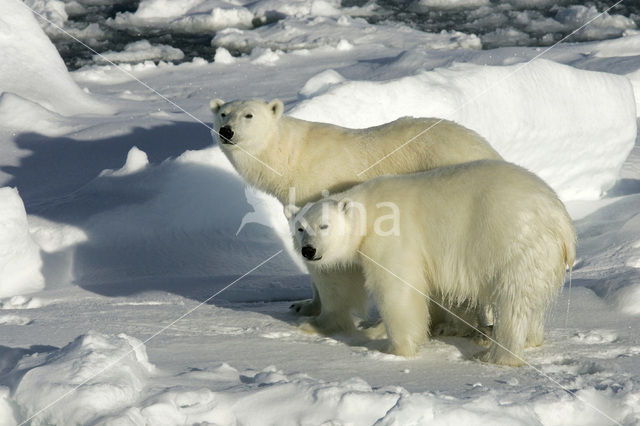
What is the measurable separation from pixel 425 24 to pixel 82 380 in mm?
11141

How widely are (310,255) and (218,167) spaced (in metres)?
2.08

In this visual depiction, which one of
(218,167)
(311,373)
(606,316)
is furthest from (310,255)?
(218,167)

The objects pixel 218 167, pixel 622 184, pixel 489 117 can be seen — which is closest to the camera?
pixel 218 167

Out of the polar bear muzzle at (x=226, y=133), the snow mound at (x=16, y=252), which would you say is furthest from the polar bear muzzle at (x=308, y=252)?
the snow mound at (x=16, y=252)

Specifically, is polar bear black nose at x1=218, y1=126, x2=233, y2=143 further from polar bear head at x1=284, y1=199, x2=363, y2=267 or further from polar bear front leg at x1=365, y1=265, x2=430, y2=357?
polar bear front leg at x1=365, y1=265, x2=430, y2=357

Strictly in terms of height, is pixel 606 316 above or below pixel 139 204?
below

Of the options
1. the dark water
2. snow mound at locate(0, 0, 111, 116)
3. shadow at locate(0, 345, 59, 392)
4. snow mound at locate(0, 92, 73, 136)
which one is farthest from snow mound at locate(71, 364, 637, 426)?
the dark water

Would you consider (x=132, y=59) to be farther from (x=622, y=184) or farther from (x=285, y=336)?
(x=285, y=336)

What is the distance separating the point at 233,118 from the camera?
4.30 metres

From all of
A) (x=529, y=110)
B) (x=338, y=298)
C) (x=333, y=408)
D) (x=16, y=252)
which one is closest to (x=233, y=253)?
(x=16, y=252)

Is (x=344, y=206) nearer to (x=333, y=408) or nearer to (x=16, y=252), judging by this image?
(x=333, y=408)

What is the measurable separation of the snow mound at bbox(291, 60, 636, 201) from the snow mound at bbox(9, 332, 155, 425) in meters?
3.19

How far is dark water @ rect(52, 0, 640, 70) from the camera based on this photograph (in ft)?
38.5

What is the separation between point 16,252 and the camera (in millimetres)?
5066
